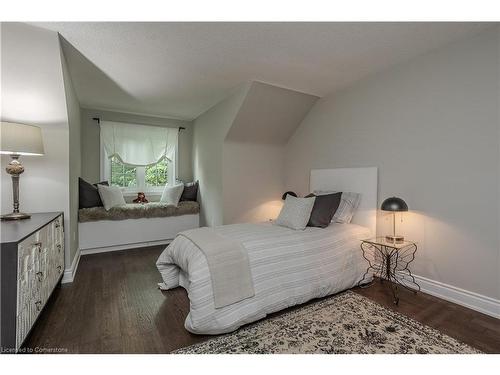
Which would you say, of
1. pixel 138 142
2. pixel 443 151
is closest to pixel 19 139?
pixel 138 142

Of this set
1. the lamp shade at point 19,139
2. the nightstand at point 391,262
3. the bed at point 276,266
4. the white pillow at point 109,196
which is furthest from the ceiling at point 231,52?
the nightstand at point 391,262

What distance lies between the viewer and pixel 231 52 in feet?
7.61

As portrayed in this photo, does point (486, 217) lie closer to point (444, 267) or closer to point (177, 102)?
point (444, 267)

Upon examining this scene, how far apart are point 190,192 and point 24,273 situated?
10.2 ft

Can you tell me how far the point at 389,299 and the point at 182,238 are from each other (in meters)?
1.99

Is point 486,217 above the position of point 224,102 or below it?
below

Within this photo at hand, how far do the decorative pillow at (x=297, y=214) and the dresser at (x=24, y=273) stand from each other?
206cm

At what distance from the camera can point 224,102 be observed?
3.71 m

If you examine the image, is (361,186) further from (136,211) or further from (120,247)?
(120,247)

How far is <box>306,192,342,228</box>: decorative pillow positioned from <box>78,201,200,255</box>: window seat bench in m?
2.46

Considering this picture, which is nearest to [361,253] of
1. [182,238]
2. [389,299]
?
[389,299]

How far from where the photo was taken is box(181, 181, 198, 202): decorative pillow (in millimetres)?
4527

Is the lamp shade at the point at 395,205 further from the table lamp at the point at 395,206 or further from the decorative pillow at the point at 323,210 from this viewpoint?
the decorative pillow at the point at 323,210
